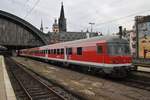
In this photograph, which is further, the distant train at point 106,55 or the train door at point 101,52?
the train door at point 101,52

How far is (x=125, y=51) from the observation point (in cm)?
1889

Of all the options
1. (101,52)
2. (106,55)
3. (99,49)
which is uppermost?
(99,49)

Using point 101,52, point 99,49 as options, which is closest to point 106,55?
point 101,52

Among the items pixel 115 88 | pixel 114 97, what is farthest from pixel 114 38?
pixel 114 97

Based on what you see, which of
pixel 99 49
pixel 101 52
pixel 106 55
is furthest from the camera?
pixel 99 49

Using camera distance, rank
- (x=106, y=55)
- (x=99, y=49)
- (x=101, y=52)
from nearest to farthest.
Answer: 1. (x=106, y=55)
2. (x=101, y=52)
3. (x=99, y=49)

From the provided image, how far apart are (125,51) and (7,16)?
9357 cm

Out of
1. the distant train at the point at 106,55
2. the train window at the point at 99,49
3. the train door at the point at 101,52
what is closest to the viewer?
the distant train at the point at 106,55

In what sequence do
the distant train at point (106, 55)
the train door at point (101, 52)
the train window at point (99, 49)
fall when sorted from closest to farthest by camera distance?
the distant train at point (106, 55), the train door at point (101, 52), the train window at point (99, 49)

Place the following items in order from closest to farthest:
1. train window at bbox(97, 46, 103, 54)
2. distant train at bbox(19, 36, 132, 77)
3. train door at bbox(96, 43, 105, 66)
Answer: distant train at bbox(19, 36, 132, 77) → train door at bbox(96, 43, 105, 66) → train window at bbox(97, 46, 103, 54)

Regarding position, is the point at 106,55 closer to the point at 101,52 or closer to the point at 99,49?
the point at 101,52

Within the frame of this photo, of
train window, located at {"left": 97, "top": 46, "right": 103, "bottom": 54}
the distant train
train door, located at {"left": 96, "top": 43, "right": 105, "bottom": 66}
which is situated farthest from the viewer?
train window, located at {"left": 97, "top": 46, "right": 103, "bottom": 54}

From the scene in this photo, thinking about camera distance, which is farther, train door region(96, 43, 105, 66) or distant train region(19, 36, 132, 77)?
train door region(96, 43, 105, 66)

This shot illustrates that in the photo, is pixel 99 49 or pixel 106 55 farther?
pixel 99 49
